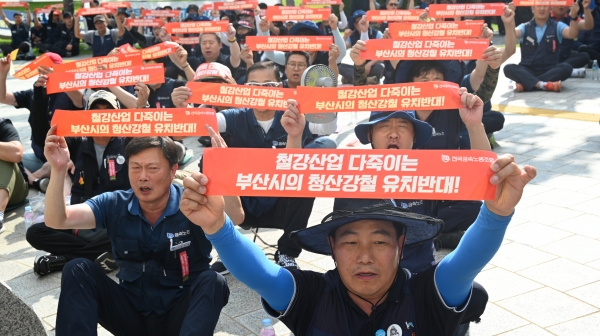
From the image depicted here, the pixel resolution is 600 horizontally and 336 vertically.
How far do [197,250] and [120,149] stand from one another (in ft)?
7.61

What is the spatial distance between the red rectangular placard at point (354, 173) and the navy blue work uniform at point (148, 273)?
50.1 inches

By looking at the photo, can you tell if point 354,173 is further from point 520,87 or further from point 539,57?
point 539,57

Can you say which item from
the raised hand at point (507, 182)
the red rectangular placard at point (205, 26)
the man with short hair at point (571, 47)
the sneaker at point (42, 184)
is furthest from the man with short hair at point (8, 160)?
the man with short hair at point (571, 47)

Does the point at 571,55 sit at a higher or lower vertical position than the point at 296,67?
lower

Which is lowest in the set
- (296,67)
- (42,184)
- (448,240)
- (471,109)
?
(42,184)

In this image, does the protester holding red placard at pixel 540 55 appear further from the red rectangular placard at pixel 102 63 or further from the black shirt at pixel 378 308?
the black shirt at pixel 378 308

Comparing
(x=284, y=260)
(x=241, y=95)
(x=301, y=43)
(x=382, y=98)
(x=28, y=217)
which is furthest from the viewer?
(x=301, y=43)

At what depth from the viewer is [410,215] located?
9.64 feet

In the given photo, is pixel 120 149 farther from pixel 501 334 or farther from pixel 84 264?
pixel 501 334

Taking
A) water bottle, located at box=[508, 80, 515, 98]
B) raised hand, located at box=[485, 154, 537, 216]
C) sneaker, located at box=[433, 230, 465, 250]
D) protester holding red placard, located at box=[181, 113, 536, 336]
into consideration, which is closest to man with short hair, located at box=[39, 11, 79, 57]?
water bottle, located at box=[508, 80, 515, 98]

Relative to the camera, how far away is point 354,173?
8.54 feet

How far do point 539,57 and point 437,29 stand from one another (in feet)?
17.3

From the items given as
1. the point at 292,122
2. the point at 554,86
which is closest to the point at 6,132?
the point at 292,122

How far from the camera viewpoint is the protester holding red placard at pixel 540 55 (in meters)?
11.9
